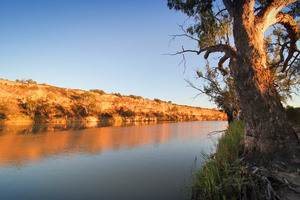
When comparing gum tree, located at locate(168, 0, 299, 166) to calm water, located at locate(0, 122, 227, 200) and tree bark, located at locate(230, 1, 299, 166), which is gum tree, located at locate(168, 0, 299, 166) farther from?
calm water, located at locate(0, 122, 227, 200)

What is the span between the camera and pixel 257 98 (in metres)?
3.72

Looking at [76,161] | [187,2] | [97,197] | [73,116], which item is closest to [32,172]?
[76,161]

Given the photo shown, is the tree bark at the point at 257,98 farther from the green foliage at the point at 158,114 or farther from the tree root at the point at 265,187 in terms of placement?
the green foliage at the point at 158,114

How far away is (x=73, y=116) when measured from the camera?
35.6 meters

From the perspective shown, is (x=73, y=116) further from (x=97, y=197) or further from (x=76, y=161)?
(x=97, y=197)

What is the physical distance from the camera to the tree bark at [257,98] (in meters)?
3.45

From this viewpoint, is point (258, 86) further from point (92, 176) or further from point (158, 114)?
point (158, 114)

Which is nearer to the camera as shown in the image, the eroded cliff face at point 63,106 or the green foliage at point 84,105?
the eroded cliff face at point 63,106

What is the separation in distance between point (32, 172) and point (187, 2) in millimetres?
8675

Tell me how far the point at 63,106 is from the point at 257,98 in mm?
40129

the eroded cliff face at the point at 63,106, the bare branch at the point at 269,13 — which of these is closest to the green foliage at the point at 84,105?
the eroded cliff face at the point at 63,106

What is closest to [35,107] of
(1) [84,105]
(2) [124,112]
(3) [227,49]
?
(1) [84,105]

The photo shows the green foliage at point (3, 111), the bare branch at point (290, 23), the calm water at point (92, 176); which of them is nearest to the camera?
the calm water at point (92, 176)

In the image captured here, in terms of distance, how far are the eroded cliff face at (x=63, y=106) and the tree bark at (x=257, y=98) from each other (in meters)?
33.4
